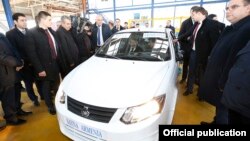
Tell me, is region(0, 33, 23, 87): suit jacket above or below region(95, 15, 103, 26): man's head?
below

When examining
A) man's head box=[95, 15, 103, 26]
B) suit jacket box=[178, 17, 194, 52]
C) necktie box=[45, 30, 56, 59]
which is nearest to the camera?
→ necktie box=[45, 30, 56, 59]

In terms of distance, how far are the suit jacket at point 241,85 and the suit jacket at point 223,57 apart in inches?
15.6

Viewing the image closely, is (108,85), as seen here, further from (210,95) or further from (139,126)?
(210,95)

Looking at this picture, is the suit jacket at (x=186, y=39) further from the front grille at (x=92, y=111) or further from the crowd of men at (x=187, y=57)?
the front grille at (x=92, y=111)

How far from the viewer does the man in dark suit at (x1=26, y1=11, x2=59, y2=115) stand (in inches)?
99.9

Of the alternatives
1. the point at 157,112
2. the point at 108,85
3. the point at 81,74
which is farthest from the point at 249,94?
the point at 81,74

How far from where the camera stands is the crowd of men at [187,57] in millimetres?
1309

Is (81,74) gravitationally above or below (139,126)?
above

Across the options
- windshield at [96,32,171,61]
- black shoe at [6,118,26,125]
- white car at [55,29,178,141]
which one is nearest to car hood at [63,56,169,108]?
white car at [55,29,178,141]

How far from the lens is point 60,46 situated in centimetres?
304

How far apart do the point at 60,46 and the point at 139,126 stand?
2.19 meters

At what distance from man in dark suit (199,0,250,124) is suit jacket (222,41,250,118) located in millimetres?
400

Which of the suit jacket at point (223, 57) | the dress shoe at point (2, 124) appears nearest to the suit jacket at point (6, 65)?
the dress shoe at point (2, 124)

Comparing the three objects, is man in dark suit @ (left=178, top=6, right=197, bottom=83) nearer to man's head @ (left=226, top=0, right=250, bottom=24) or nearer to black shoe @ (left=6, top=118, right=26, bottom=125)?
man's head @ (left=226, top=0, right=250, bottom=24)
